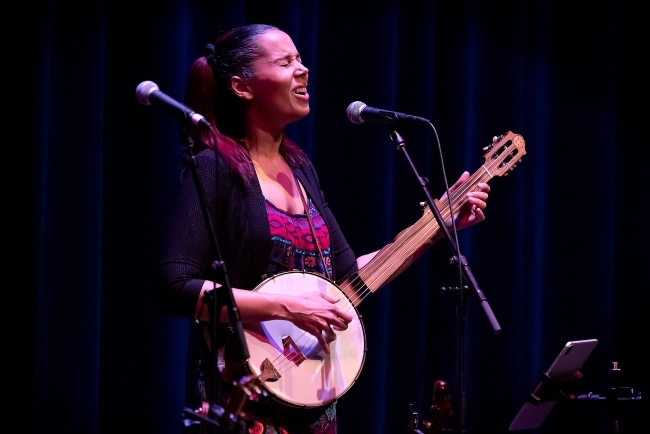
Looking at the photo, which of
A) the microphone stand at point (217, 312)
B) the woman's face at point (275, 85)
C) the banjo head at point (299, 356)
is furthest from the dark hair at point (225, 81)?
the microphone stand at point (217, 312)

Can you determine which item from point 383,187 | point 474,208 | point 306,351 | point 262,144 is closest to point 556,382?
point 474,208

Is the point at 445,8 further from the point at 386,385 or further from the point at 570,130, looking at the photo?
the point at 386,385

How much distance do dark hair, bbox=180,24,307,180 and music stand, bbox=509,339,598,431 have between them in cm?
112

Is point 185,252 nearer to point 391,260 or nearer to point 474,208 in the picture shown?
point 391,260

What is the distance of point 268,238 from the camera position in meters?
2.30

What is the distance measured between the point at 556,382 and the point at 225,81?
1473 mm

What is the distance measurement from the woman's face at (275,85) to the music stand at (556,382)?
3.93 feet

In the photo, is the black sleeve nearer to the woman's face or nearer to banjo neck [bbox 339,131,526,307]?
the woman's face

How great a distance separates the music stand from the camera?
2.83 m

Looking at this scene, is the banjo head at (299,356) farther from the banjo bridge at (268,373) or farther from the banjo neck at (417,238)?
the banjo neck at (417,238)

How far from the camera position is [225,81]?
2.54 m

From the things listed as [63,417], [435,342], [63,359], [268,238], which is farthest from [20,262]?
[435,342]

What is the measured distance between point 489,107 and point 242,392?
2.41 meters

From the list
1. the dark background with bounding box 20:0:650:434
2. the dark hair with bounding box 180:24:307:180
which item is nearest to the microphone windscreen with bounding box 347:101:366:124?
the dark hair with bounding box 180:24:307:180
